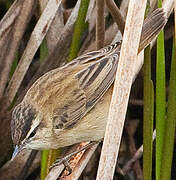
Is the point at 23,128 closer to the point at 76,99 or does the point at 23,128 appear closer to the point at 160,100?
the point at 76,99

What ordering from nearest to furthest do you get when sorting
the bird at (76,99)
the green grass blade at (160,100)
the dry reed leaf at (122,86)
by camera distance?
the dry reed leaf at (122,86), the green grass blade at (160,100), the bird at (76,99)

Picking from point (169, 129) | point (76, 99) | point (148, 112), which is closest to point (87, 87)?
point (76, 99)

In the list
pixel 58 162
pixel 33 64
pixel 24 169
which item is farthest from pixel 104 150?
pixel 33 64

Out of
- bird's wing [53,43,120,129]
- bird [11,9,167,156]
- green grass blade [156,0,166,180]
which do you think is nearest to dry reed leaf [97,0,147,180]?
green grass blade [156,0,166,180]

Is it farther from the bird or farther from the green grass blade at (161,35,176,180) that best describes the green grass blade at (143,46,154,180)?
the bird

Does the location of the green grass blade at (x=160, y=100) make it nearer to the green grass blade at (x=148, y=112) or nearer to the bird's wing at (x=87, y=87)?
the green grass blade at (x=148, y=112)

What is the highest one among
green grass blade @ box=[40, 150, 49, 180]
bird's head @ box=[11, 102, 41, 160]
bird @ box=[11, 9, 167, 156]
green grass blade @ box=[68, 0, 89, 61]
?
green grass blade @ box=[68, 0, 89, 61]

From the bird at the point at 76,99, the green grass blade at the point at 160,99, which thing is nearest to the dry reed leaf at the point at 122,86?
the green grass blade at the point at 160,99
